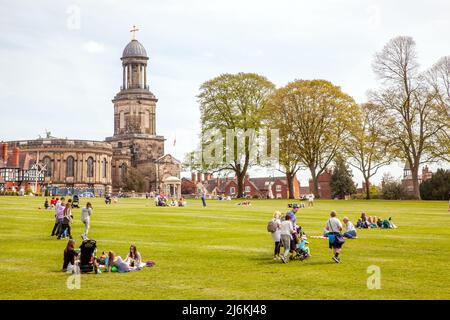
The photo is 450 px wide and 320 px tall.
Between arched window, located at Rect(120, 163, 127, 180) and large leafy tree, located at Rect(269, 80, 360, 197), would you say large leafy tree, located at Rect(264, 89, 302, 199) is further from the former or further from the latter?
arched window, located at Rect(120, 163, 127, 180)

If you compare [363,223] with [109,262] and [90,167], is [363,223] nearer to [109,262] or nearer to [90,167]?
[109,262]

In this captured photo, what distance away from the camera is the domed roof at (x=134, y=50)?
391 ft

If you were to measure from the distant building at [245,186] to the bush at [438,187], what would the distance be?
37907 mm

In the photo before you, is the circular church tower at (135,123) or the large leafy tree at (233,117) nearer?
the large leafy tree at (233,117)

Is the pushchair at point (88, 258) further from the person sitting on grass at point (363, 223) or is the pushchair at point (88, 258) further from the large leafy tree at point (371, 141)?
the large leafy tree at point (371, 141)

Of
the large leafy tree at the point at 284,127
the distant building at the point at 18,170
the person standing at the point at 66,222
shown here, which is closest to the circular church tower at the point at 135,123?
the distant building at the point at 18,170

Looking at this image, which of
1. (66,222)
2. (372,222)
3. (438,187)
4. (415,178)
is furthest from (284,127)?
(66,222)

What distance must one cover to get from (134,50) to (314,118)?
61.1 m

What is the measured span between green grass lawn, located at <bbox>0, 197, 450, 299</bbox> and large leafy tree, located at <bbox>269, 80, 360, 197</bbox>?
3882 centimetres

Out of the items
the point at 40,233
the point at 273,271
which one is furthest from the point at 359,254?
the point at 40,233

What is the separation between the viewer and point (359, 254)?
20.9 m

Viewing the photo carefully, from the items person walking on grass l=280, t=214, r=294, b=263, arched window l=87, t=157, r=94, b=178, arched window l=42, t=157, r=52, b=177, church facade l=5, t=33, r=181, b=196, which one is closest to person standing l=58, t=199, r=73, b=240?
person walking on grass l=280, t=214, r=294, b=263

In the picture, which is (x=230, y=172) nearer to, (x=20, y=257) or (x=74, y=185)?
(x=74, y=185)
